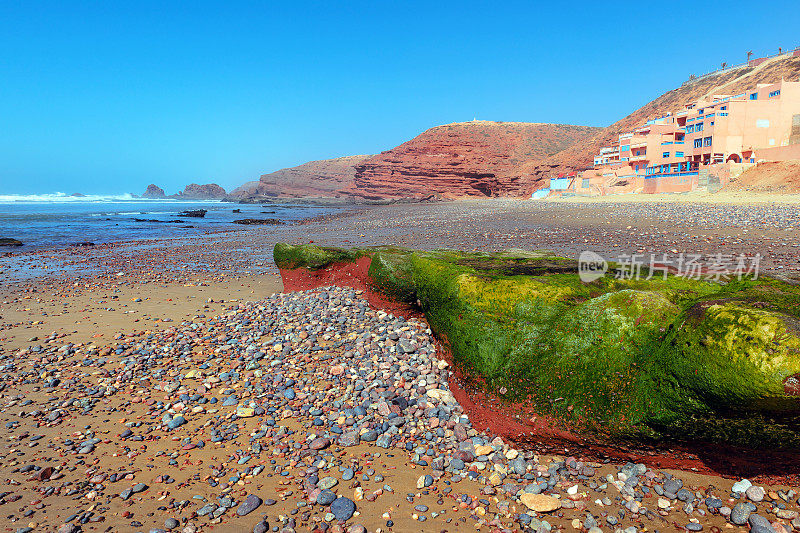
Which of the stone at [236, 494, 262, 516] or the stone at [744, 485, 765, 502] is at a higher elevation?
the stone at [236, 494, 262, 516]

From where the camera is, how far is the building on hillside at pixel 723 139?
155 feet

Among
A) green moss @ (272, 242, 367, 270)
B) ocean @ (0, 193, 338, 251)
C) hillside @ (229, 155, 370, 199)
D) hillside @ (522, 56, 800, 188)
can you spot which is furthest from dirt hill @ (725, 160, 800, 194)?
hillside @ (229, 155, 370, 199)

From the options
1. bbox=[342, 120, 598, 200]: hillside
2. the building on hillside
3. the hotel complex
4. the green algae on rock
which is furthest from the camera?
bbox=[342, 120, 598, 200]: hillside

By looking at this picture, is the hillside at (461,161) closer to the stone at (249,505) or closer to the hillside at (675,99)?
the hillside at (675,99)

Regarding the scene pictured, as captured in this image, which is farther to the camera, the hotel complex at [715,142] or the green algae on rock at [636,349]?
the hotel complex at [715,142]

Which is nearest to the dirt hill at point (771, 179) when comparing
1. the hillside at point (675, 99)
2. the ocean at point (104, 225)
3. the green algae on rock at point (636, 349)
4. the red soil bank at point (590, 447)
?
the hillside at point (675, 99)

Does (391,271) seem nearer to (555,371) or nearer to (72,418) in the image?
(555,371)

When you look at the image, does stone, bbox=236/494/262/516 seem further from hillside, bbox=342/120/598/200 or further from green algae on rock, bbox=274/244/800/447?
hillside, bbox=342/120/598/200

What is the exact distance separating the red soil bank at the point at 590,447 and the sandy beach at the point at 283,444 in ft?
0.19

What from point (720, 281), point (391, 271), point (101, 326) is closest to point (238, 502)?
point (391, 271)

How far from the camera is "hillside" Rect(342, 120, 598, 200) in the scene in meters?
99.0

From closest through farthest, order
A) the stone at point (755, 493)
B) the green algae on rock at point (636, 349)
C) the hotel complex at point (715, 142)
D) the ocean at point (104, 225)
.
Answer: the green algae on rock at point (636, 349) → the stone at point (755, 493) → the ocean at point (104, 225) → the hotel complex at point (715, 142)

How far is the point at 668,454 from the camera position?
3561mm

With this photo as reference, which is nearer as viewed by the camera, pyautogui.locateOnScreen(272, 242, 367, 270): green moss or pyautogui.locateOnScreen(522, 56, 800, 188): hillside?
pyautogui.locateOnScreen(272, 242, 367, 270): green moss
